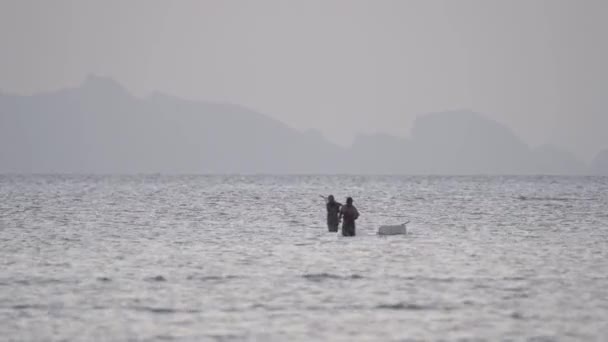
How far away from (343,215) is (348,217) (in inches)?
13.2

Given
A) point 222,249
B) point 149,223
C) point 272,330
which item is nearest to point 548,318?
point 272,330

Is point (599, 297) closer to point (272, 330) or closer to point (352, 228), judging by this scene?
point (272, 330)

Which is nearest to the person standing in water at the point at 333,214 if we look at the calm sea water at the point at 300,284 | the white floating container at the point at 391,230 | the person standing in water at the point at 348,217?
the person standing in water at the point at 348,217

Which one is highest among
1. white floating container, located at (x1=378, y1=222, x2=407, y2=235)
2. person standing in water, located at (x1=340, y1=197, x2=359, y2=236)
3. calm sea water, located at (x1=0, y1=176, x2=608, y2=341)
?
person standing in water, located at (x1=340, y1=197, x2=359, y2=236)

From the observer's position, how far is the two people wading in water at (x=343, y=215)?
38.9 m

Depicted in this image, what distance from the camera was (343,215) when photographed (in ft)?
132

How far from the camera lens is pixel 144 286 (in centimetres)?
2617

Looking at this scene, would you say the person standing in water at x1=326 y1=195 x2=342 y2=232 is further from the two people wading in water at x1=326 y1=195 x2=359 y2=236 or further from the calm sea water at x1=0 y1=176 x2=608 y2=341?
the calm sea water at x1=0 y1=176 x2=608 y2=341

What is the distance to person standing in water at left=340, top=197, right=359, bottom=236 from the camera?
38875 mm

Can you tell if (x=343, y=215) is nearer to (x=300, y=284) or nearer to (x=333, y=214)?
(x=333, y=214)

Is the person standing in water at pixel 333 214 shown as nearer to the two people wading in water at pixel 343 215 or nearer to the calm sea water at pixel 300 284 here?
the two people wading in water at pixel 343 215

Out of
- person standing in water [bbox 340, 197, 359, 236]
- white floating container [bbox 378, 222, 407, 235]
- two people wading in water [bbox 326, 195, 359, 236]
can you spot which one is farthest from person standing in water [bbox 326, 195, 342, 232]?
white floating container [bbox 378, 222, 407, 235]

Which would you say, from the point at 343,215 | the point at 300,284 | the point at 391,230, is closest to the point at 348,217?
the point at 343,215

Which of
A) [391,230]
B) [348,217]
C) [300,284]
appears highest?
[348,217]
